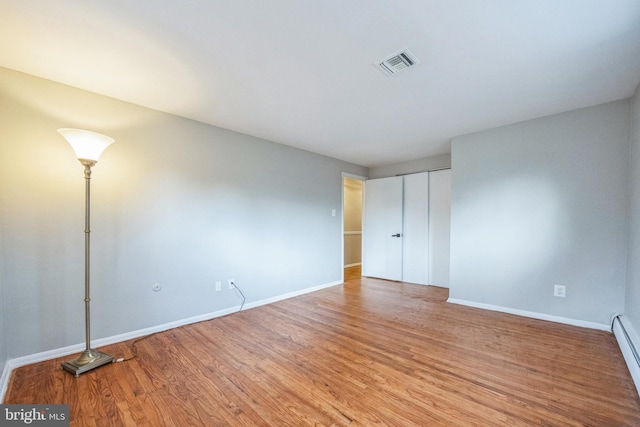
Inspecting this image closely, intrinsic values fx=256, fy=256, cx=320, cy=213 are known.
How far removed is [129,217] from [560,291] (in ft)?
15.6

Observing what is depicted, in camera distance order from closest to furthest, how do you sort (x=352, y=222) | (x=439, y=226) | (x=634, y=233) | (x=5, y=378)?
(x=5, y=378)
(x=634, y=233)
(x=439, y=226)
(x=352, y=222)

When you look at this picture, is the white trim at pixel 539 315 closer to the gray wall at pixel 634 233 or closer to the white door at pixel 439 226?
the gray wall at pixel 634 233

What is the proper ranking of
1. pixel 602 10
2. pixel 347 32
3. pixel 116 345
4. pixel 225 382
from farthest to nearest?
1. pixel 116 345
2. pixel 225 382
3. pixel 347 32
4. pixel 602 10

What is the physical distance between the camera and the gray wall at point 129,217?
210 centimetres

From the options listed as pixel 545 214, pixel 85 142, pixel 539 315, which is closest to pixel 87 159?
pixel 85 142

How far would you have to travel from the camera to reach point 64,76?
84.7 inches

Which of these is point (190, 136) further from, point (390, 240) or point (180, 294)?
point (390, 240)

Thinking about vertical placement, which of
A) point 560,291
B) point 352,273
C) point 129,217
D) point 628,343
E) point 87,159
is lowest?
point 352,273

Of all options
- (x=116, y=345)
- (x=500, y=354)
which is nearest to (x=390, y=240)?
(x=500, y=354)

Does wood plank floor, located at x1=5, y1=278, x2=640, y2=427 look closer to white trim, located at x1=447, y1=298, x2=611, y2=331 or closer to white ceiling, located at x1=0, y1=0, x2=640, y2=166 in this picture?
white trim, located at x1=447, y1=298, x2=611, y2=331

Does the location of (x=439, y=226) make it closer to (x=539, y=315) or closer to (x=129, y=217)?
(x=539, y=315)

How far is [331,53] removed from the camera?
187 cm

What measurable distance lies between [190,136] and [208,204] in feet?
2.72

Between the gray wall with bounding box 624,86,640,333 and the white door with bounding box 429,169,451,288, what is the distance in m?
2.15
